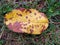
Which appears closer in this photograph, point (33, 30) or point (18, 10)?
point (33, 30)

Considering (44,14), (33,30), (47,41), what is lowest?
(47,41)

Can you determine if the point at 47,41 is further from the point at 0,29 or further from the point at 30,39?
the point at 0,29

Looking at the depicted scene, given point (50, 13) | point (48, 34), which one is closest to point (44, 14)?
point (50, 13)

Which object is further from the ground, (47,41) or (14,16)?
(14,16)

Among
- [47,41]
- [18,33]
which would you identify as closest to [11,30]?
[18,33]

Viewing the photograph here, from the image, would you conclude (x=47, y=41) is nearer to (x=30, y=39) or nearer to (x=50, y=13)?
(x=30, y=39)

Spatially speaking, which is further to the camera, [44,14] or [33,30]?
→ [44,14]
